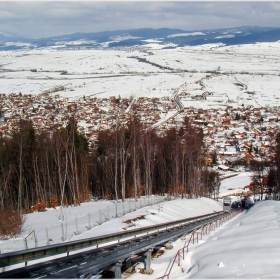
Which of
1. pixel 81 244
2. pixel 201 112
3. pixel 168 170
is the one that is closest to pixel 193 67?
pixel 201 112

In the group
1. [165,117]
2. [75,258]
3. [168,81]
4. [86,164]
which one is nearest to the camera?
[75,258]

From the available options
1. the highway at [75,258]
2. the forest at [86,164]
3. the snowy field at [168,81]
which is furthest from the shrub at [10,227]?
the snowy field at [168,81]

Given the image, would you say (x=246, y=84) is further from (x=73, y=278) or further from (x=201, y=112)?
(x=73, y=278)

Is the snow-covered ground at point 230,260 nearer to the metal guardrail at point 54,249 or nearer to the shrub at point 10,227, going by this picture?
the metal guardrail at point 54,249

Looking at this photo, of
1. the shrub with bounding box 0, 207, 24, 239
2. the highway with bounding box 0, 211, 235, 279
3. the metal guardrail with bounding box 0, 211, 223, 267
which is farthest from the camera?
the shrub with bounding box 0, 207, 24, 239

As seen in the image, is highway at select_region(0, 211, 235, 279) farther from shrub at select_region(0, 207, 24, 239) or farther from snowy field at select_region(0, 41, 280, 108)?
snowy field at select_region(0, 41, 280, 108)

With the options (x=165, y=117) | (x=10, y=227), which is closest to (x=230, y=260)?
(x=10, y=227)

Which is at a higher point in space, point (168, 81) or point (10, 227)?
point (168, 81)

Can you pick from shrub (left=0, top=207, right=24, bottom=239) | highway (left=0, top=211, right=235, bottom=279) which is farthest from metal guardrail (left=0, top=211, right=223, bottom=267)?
shrub (left=0, top=207, right=24, bottom=239)

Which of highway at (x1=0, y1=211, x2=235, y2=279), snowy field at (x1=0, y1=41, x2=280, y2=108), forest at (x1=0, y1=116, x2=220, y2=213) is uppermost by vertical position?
snowy field at (x1=0, y1=41, x2=280, y2=108)

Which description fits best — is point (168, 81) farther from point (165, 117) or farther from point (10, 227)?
point (10, 227)
